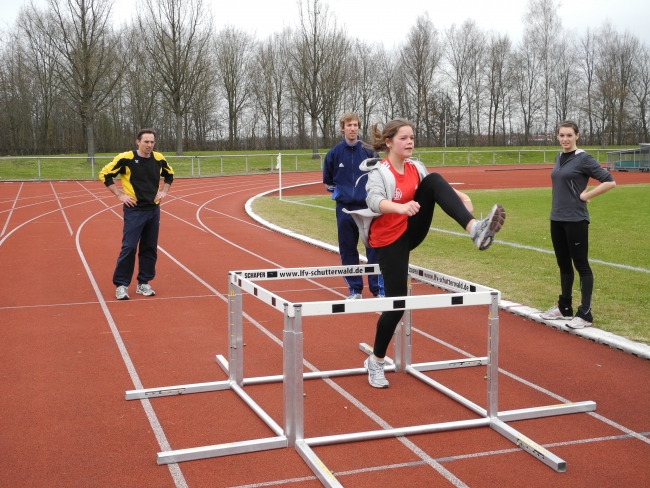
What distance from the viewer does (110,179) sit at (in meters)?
8.25

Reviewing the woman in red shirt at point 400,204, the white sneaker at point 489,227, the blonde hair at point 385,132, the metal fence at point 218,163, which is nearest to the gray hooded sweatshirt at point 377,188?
the woman in red shirt at point 400,204

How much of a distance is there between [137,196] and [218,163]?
3504 centimetres

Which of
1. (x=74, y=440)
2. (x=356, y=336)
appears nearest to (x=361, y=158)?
(x=356, y=336)

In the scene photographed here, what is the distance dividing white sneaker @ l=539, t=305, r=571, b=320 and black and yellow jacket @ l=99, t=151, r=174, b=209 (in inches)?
180

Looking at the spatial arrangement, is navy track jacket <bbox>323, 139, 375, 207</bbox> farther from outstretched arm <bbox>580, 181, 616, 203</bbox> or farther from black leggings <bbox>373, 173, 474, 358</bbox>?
black leggings <bbox>373, 173, 474, 358</bbox>

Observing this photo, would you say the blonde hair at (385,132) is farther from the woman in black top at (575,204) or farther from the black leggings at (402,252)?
the woman in black top at (575,204)

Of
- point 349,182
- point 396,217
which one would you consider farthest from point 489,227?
point 349,182

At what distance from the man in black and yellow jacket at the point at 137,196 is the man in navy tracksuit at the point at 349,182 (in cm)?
218

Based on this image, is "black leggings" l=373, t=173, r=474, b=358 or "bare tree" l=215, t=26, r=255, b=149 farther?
"bare tree" l=215, t=26, r=255, b=149

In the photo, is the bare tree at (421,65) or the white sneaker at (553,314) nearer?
the white sneaker at (553,314)

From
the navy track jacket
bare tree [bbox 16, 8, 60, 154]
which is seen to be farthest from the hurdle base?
bare tree [bbox 16, 8, 60, 154]

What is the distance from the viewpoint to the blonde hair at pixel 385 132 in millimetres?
4789

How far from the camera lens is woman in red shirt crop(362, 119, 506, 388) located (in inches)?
178

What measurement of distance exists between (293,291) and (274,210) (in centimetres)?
1109
